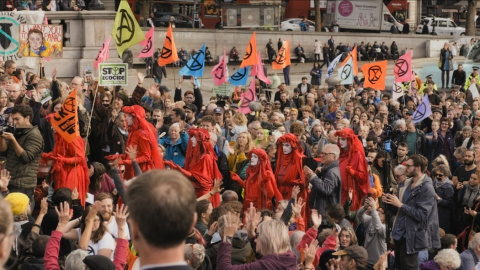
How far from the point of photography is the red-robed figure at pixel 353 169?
38.8 feet

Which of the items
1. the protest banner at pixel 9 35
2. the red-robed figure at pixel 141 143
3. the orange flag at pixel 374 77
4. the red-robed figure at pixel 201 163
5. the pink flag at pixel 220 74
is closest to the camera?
the red-robed figure at pixel 141 143

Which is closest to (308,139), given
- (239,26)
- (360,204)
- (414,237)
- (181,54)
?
(360,204)

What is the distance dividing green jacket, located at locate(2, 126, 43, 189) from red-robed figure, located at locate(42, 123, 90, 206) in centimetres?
49

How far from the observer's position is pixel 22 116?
10.2 m

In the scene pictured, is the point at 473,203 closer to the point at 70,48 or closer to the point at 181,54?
the point at 70,48

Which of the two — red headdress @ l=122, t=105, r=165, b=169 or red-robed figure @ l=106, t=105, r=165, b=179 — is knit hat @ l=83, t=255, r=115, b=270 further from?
red headdress @ l=122, t=105, r=165, b=169

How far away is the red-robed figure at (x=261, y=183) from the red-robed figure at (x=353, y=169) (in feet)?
2.80

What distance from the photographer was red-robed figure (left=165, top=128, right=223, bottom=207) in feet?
38.2

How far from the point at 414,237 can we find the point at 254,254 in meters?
3.14

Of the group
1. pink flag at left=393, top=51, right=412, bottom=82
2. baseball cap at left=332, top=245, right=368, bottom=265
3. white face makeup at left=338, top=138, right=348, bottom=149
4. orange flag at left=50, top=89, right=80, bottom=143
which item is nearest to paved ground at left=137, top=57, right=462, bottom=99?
pink flag at left=393, top=51, right=412, bottom=82

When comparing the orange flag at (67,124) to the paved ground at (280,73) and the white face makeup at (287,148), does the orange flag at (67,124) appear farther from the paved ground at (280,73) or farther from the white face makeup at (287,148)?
the paved ground at (280,73)

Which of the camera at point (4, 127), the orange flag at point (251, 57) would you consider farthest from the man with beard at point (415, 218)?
the orange flag at point (251, 57)

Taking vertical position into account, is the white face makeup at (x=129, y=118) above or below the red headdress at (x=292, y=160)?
above

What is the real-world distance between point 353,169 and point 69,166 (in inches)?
127
